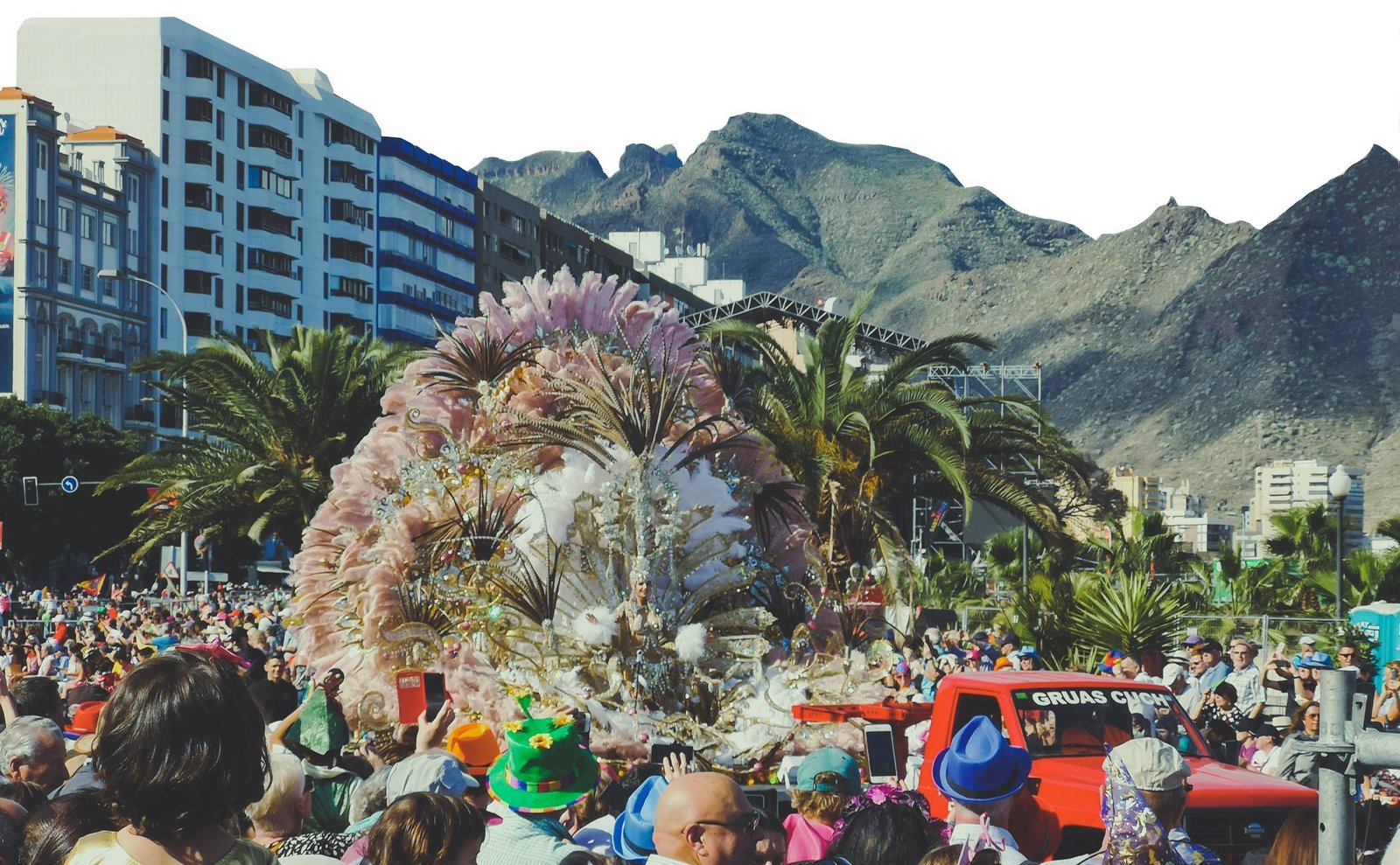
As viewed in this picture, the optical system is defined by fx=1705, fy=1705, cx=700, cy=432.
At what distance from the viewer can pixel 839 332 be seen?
22797mm

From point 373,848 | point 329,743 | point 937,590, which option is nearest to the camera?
point 373,848

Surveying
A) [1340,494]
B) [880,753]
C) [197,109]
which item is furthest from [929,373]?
[880,753]

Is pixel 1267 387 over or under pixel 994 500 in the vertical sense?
over

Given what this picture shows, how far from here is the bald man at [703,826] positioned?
14.3ft

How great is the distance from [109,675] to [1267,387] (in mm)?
177820

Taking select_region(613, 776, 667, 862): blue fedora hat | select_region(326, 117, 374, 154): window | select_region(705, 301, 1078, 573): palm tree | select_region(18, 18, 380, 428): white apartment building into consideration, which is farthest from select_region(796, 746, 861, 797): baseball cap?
select_region(326, 117, 374, 154): window

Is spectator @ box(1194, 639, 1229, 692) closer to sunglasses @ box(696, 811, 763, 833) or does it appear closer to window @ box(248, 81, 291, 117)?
sunglasses @ box(696, 811, 763, 833)

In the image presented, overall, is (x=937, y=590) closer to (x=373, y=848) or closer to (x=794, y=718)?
(x=794, y=718)

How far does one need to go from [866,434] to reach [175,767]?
61.0 ft

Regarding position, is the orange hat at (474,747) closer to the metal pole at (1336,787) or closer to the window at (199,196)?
the metal pole at (1336,787)

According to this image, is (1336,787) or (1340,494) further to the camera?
(1340,494)

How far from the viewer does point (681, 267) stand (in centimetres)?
12619

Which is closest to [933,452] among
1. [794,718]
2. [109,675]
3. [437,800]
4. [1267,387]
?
[794,718]

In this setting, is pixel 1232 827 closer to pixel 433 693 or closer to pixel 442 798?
pixel 433 693
